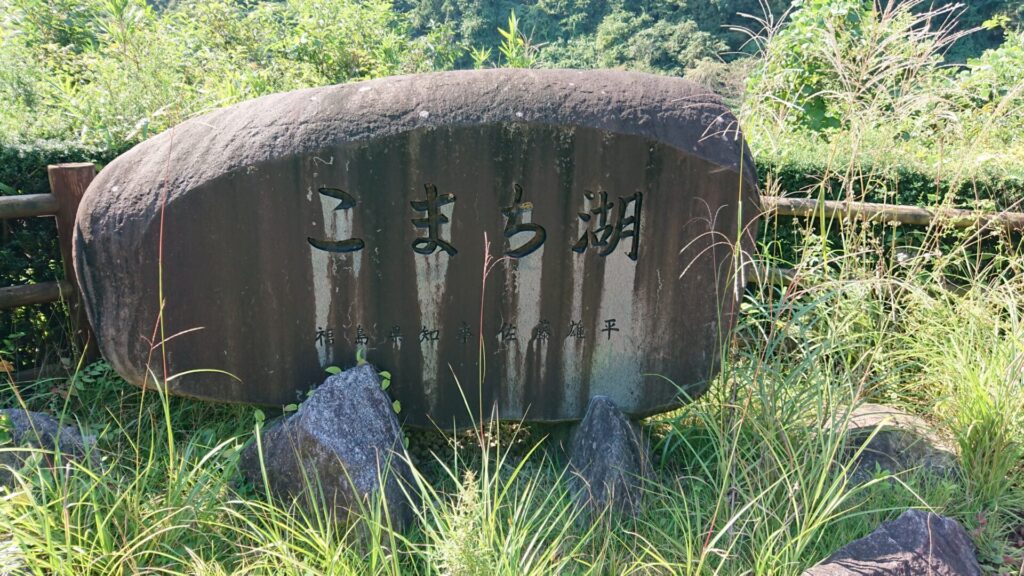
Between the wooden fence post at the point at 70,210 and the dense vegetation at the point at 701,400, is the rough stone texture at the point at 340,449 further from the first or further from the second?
the wooden fence post at the point at 70,210

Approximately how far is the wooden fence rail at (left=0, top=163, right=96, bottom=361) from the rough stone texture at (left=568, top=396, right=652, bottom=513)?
2045 mm

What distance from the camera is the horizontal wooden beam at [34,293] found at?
308cm

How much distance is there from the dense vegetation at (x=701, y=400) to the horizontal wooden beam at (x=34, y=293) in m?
0.18

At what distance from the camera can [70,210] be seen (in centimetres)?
314

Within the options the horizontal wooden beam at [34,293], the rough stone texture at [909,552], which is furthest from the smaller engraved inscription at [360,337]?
the rough stone texture at [909,552]

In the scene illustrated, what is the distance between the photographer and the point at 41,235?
3277 mm

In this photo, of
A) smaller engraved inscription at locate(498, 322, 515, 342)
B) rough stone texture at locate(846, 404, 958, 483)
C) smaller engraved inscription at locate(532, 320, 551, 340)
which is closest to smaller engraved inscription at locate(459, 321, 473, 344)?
smaller engraved inscription at locate(498, 322, 515, 342)

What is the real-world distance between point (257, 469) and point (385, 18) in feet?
13.6

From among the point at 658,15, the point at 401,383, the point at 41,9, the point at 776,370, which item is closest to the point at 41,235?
the point at 401,383

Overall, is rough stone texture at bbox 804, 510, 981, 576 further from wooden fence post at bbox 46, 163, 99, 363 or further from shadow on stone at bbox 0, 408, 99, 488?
wooden fence post at bbox 46, 163, 99, 363

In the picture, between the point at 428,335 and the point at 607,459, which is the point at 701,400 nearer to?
the point at 607,459

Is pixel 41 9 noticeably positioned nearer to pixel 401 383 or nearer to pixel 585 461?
pixel 401 383

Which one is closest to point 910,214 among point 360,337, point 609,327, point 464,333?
point 609,327

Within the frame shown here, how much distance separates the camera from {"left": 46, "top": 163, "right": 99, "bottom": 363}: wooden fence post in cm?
310
